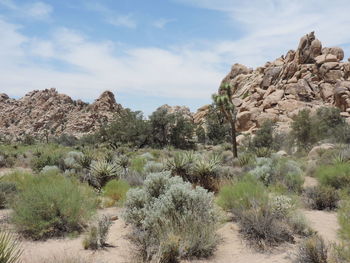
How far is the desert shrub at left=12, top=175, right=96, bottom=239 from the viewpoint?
711 centimetres

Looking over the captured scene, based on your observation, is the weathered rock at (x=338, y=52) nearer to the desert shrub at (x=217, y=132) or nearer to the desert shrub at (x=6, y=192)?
the desert shrub at (x=217, y=132)

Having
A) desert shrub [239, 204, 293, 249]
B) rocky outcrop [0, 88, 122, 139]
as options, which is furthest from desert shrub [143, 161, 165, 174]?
rocky outcrop [0, 88, 122, 139]

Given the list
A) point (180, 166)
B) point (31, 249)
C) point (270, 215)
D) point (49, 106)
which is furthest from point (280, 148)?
point (49, 106)

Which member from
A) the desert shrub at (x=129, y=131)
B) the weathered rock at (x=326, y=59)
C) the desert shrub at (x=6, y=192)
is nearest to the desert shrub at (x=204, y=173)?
the desert shrub at (x=6, y=192)

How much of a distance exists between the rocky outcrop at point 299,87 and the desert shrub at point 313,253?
40579 mm

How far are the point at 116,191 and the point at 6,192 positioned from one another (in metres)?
3.20

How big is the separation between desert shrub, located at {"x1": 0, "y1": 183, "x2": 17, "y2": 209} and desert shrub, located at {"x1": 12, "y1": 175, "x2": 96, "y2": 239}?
214cm

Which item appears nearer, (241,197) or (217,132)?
(241,197)

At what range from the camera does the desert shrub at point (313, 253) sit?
5.27m

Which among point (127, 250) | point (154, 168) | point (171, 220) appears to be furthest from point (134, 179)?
point (127, 250)

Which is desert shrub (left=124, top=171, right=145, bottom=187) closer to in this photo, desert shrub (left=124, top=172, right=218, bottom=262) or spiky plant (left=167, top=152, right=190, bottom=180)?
spiky plant (left=167, top=152, right=190, bottom=180)

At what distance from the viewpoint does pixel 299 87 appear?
56406 millimetres

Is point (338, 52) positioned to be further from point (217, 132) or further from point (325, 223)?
point (325, 223)

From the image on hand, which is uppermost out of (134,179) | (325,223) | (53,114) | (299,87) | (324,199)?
(299,87)
